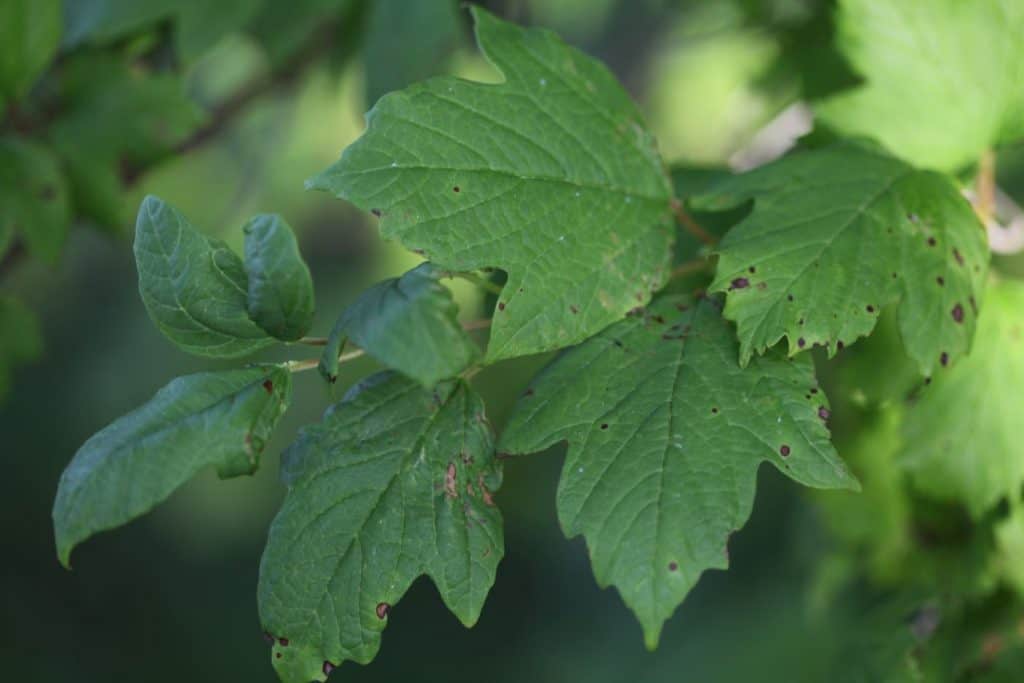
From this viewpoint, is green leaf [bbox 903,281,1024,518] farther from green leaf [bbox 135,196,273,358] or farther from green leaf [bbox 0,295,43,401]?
green leaf [bbox 0,295,43,401]

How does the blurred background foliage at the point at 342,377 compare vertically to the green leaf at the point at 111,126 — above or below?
below

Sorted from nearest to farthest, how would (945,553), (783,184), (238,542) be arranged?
1. (783,184)
2. (945,553)
3. (238,542)

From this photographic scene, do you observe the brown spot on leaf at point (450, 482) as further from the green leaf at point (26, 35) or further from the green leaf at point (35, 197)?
the green leaf at point (26, 35)

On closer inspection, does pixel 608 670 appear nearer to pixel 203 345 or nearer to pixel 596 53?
pixel 596 53

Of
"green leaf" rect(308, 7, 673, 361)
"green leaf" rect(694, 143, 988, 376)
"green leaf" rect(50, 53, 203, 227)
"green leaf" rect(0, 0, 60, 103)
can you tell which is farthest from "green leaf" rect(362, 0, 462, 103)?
"green leaf" rect(694, 143, 988, 376)

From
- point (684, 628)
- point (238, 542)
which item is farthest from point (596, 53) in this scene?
point (238, 542)

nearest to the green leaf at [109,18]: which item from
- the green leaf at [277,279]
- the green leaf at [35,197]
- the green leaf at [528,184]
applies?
the green leaf at [35,197]
